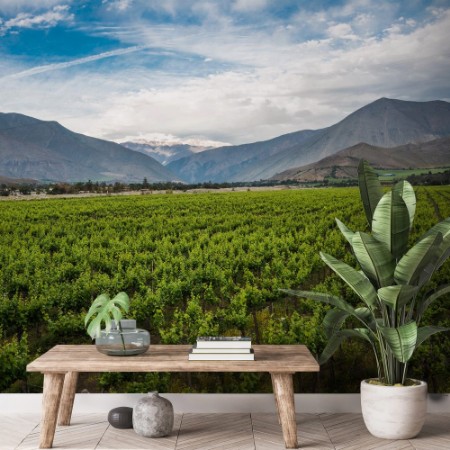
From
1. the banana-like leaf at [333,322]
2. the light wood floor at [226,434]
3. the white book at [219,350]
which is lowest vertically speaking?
the light wood floor at [226,434]

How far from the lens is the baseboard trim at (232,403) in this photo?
509 centimetres

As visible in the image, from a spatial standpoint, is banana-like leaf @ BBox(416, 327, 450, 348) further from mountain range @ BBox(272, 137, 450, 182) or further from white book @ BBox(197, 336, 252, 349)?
mountain range @ BBox(272, 137, 450, 182)

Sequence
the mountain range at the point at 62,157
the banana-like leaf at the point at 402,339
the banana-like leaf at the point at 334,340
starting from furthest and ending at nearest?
the mountain range at the point at 62,157 → the banana-like leaf at the point at 334,340 → the banana-like leaf at the point at 402,339

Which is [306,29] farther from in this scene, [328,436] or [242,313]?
[328,436]

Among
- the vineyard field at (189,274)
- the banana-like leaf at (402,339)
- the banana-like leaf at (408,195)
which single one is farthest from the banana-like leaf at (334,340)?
the banana-like leaf at (408,195)

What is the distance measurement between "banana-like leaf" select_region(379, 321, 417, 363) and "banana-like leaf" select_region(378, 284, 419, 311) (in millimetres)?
178

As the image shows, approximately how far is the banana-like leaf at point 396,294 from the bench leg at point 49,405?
79.5 inches

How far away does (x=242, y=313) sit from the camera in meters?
5.47

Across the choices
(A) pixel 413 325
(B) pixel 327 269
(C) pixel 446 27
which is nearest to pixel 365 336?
(A) pixel 413 325

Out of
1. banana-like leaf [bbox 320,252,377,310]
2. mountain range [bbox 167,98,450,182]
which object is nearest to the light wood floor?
banana-like leaf [bbox 320,252,377,310]

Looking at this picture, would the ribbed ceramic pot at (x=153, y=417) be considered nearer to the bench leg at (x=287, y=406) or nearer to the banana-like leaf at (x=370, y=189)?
the bench leg at (x=287, y=406)

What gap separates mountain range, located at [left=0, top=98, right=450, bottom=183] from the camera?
590 cm

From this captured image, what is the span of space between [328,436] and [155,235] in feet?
7.68

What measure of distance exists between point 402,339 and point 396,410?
0.56m
